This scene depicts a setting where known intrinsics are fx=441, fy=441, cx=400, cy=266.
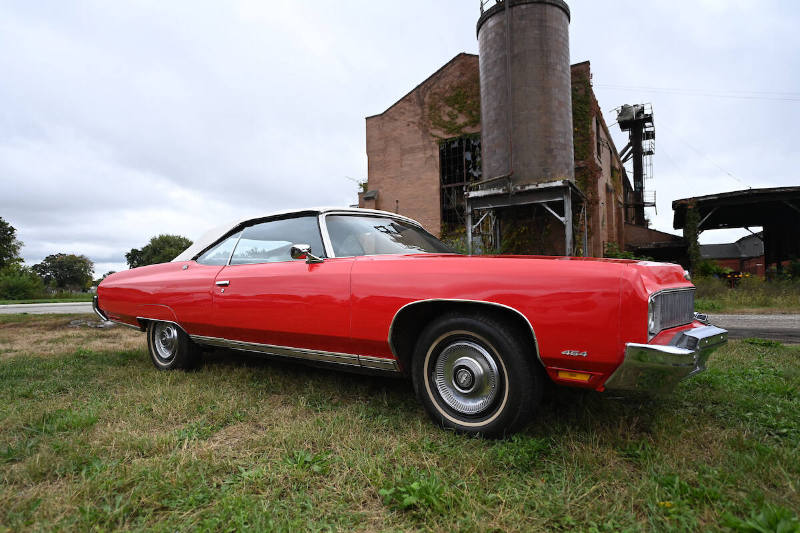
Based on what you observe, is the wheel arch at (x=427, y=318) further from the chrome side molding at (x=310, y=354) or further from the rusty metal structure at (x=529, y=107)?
the rusty metal structure at (x=529, y=107)

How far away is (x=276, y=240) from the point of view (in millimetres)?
3520

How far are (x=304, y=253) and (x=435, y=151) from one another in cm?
1557

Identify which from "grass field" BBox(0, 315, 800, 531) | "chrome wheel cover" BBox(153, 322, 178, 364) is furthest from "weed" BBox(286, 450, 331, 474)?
"chrome wheel cover" BBox(153, 322, 178, 364)

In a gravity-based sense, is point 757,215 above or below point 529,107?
below

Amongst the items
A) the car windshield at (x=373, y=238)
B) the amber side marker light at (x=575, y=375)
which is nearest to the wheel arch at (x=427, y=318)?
the amber side marker light at (x=575, y=375)

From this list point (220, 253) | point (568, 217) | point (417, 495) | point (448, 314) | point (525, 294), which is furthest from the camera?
point (568, 217)

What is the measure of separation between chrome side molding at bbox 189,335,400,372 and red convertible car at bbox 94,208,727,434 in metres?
0.01

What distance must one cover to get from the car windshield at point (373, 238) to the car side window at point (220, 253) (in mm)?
1069

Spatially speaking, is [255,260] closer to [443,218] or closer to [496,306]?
[496,306]

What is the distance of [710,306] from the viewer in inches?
367

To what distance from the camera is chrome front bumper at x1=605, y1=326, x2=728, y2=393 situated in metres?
1.90

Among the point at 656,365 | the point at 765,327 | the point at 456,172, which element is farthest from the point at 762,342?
the point at 456,172

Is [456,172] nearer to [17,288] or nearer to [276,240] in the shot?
[276,240]

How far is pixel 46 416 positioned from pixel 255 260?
1606 millimetres
